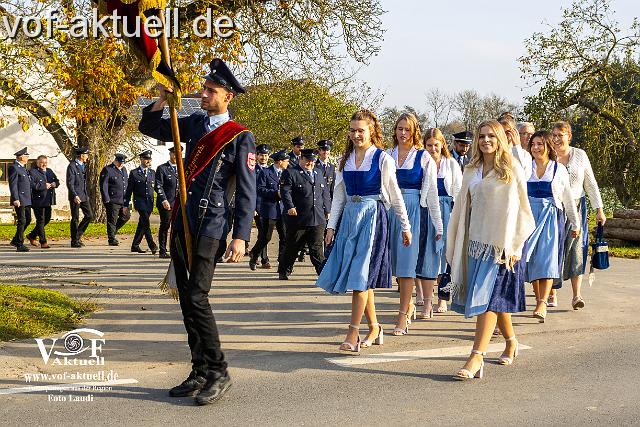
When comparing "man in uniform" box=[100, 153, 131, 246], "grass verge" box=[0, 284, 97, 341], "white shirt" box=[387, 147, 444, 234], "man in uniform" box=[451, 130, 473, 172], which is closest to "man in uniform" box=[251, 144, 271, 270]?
"man in uniform" box=[100, 153, 131, 246]

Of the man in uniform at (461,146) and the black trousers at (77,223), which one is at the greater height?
the man in uniform at (461,146)

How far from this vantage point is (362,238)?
7062mm

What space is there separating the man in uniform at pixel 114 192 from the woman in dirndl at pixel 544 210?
10.2 metres

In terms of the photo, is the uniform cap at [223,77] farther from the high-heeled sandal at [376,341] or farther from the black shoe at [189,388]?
the high-heeled sandal at [376,341]

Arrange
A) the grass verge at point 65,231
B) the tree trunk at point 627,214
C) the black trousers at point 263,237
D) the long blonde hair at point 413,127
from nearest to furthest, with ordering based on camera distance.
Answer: the long blonde hair at point 413,127, the black trousers at point 263,237, the tree trunk at point 627,214, the grass verge at point 65,231

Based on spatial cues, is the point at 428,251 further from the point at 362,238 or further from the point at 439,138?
the point at 362,238

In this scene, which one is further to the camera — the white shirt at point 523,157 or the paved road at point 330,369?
the white shirt at point 523,157

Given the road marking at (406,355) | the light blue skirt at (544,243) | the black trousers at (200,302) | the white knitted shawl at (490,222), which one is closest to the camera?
the black trousers at (200,302)

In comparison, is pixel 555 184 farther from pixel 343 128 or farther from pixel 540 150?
pixel 343 128

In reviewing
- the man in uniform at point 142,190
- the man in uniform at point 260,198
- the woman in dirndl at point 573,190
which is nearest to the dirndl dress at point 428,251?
the woman in dirndl at point 573,190

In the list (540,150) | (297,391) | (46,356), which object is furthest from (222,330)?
(540,150)

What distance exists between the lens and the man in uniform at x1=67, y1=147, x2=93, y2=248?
1686 centimetres

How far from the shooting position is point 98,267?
12906 mm

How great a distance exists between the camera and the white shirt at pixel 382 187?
7125 millimetres
